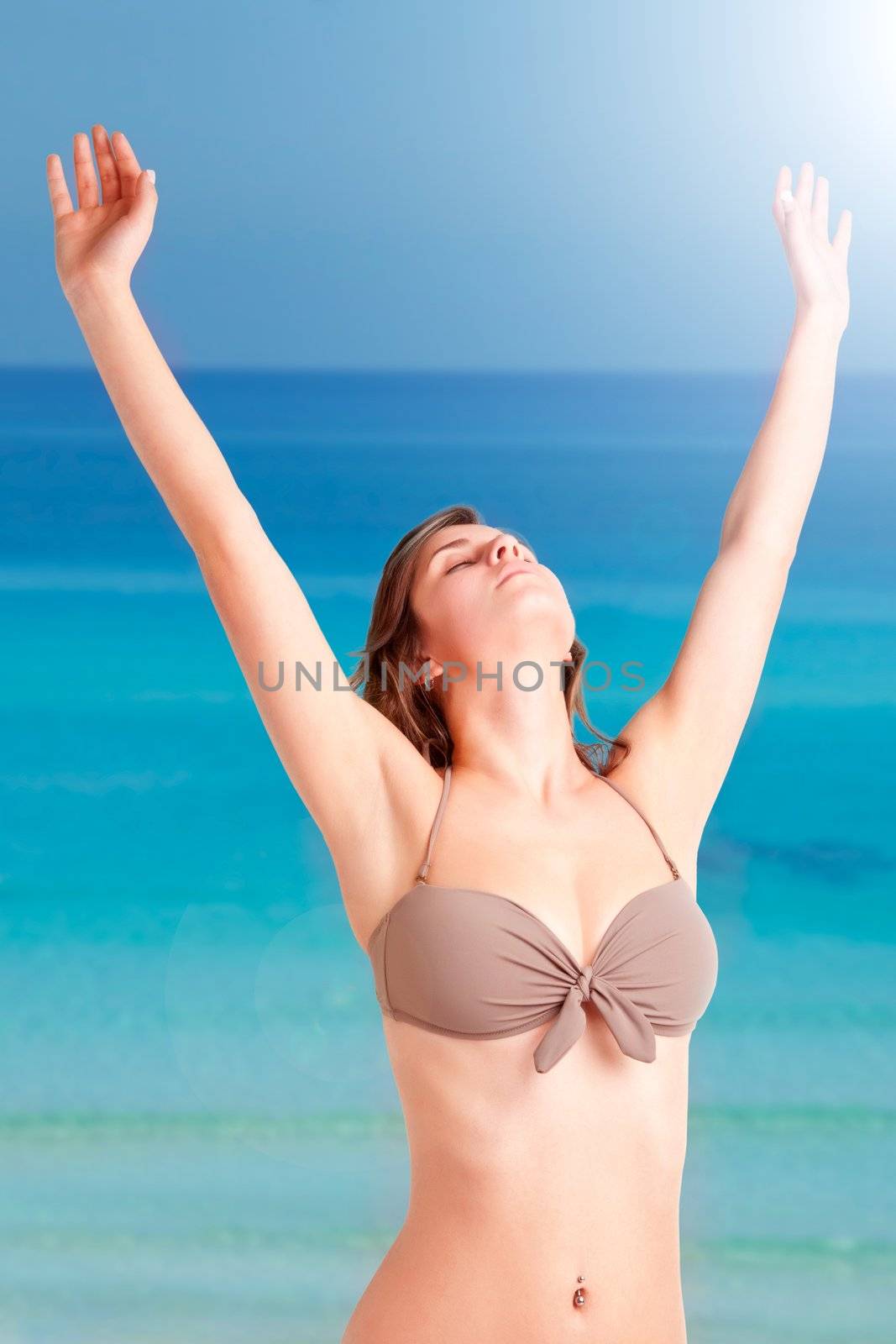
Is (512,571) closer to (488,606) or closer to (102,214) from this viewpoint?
(488,606)

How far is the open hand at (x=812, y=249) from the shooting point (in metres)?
2.58

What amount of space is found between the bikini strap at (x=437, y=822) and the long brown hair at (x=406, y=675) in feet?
0.59

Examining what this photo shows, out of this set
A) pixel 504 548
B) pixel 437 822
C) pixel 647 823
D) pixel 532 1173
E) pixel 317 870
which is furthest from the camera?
pixel 317 870

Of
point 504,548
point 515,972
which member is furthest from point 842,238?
point 515,972

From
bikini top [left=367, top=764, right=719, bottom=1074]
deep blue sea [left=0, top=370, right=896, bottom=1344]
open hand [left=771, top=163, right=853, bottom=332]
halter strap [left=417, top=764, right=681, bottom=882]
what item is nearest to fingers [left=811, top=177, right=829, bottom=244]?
open hand [left=771, top=163, right=853, bottom=332]

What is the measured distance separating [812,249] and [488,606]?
97 cm

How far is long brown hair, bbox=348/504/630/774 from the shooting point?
2367 mm

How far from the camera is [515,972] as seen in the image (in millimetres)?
1935

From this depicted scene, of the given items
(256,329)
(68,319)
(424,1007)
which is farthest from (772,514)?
(68,319)

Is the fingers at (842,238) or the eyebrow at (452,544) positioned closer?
the eyebrow at (452,544)

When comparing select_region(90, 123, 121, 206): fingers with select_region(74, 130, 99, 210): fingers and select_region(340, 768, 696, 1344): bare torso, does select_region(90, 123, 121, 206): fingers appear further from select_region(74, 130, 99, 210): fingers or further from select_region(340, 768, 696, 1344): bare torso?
select_region(340, 768, 696, 1344): bare torso

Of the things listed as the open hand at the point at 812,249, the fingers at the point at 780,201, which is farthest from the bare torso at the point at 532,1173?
the fingers at the point at 780,201

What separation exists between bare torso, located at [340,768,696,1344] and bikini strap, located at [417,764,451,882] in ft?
0.05

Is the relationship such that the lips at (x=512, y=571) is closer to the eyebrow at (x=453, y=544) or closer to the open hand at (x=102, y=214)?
the eyebrow at (x=453, y=544)
